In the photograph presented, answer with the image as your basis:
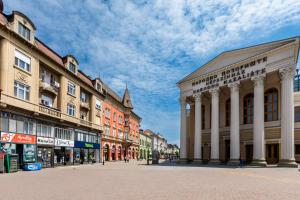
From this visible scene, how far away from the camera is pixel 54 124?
37.4 m

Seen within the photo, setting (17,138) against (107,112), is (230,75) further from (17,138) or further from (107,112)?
(17,138)

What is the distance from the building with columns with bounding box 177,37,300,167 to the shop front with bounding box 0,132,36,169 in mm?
24060

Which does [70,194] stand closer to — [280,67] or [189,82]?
[280,67]

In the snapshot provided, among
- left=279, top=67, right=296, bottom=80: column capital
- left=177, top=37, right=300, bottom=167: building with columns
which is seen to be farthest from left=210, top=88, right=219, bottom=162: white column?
left=279, top=67, right=296, bottom=80: column capital

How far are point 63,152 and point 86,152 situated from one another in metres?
8.01

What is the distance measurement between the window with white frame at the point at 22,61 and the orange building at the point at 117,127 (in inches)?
1018

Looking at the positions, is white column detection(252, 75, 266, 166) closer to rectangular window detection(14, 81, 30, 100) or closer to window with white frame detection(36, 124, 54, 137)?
window with white frame detection(36, 124, 54, 137)

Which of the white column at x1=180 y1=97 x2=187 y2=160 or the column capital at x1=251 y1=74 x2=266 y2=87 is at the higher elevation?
the column capital at x1=251 y1=74 x2=266 y2=87

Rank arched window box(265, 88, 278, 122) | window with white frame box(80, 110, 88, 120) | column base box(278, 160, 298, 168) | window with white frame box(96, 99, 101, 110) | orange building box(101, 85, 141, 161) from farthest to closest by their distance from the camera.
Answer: orange building box(101, 85, 141, 161)
window with white frame box(96, 99, 101, 110)
window with white frame box(80, 110, 88, 120)
arched window box(265, 88, 278, 122)
column base box(278, 160, 298, 168)

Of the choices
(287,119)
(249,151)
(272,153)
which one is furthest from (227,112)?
(287,119)

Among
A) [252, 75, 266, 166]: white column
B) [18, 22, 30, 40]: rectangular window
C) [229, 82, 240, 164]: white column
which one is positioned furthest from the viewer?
[229, 82, 240, 164]: white column

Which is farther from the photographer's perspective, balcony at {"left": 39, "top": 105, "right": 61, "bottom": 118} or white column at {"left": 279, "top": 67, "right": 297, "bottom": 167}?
balcony at {"left": 39, "top": 105, "right": 61, "bottom": 118}

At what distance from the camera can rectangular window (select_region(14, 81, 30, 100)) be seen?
29975 mm

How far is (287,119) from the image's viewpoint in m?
32.8
